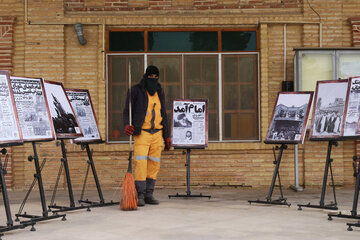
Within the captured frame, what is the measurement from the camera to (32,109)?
696 cm

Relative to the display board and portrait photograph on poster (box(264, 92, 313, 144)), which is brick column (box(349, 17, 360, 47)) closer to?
portrait photograph on poster (box(264, 92, 313, 144))

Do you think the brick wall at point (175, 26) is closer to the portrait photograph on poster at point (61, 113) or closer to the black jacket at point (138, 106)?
the black jacket at point (138, 106)

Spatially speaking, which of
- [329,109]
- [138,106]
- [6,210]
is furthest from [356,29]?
[6,210]

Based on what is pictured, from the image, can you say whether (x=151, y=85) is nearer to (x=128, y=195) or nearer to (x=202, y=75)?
(x=128, y=195)

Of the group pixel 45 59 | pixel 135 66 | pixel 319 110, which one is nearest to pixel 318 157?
pixel 319 110

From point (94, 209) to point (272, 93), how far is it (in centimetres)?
470

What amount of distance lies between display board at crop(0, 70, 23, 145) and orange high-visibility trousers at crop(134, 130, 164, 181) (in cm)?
251

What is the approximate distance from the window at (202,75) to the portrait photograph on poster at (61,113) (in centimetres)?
323

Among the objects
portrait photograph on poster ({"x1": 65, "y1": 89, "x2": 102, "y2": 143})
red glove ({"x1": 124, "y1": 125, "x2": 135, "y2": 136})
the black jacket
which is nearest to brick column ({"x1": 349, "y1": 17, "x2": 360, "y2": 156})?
the black jacket

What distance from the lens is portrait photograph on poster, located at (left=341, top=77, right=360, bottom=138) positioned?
726 centimetres

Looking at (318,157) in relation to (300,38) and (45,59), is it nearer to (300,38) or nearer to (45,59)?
(300,38)

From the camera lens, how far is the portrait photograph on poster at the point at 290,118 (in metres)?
8.49

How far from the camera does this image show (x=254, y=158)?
11.1 m

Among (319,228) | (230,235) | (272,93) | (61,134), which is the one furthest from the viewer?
(272,93)
